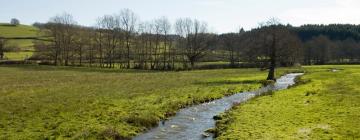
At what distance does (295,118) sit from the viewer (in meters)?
30.6

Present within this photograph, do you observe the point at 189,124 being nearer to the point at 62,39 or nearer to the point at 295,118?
the point at 295,118

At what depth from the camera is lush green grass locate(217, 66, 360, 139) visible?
2536 centimetres

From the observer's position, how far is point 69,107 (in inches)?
1396

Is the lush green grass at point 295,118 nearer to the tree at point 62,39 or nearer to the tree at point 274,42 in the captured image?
the tree at point 274,42

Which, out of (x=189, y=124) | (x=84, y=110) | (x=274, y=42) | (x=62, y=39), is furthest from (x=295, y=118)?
(x=62, y=39)

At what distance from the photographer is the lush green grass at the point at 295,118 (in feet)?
83.2

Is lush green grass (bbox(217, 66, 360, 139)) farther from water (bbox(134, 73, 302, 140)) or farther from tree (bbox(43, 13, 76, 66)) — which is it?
tree (bbox(43, 13, 76, 66))

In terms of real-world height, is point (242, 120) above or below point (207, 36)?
below

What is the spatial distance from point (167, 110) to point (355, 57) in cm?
17950

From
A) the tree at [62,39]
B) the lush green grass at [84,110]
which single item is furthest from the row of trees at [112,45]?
the lush green grass at [84,110]

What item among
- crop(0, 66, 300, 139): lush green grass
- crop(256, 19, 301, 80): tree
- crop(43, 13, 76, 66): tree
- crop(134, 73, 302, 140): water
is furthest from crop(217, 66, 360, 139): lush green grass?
crop(43, 13, 76, 66): tree

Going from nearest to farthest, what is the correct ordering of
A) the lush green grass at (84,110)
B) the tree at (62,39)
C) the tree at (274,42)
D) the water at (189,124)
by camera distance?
the lush green grass at (84,110)
the water at (189,124)
the tree at (274,42)
the tree at (62,39)

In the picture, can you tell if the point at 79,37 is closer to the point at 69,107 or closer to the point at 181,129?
the point at 69,107

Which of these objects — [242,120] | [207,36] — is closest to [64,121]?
[242,120]
